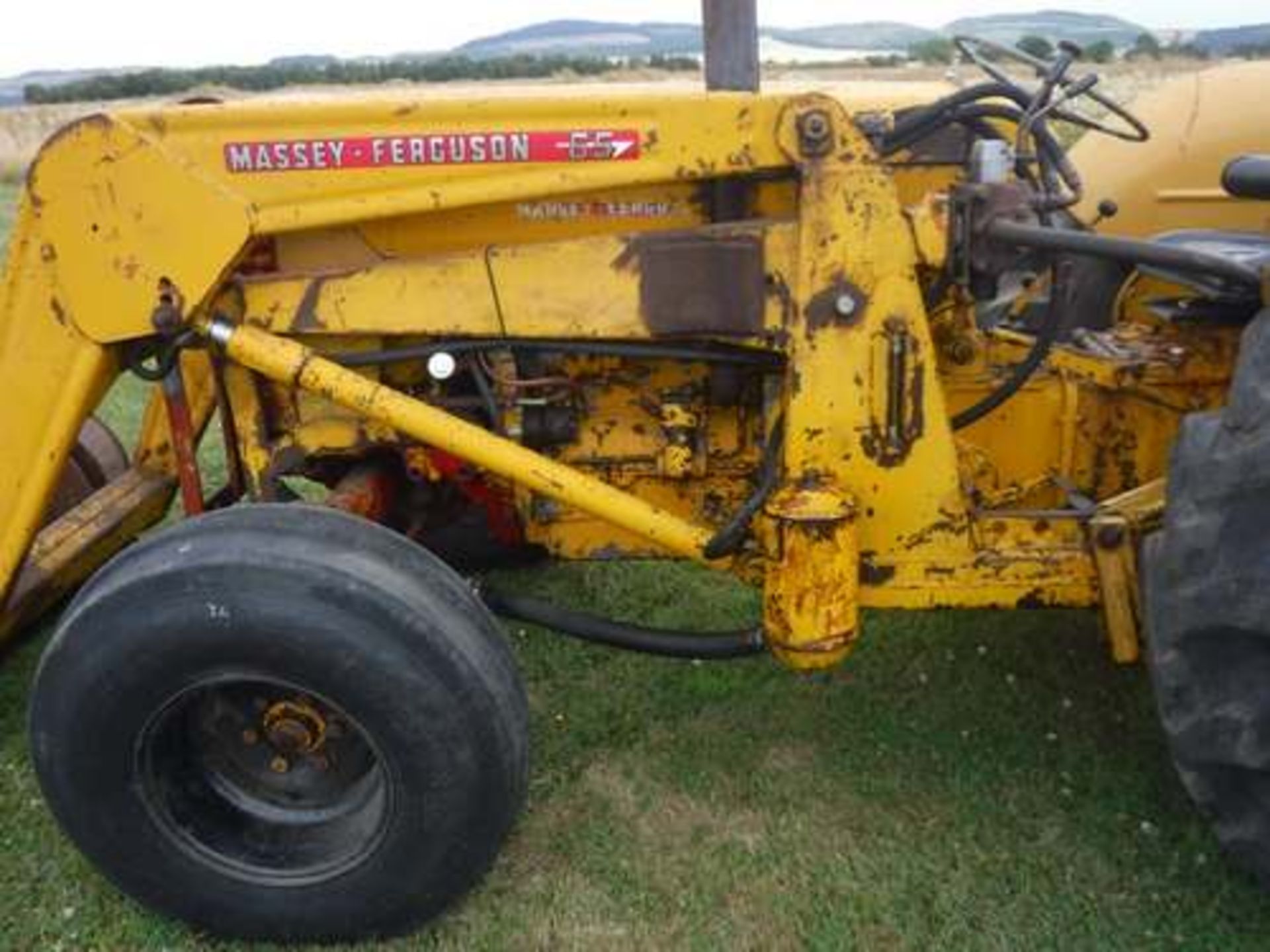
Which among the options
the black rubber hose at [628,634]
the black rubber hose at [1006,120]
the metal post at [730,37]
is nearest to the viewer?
the black rubber hose at [1006,120]

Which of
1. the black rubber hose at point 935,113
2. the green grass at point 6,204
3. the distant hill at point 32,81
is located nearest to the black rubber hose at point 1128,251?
the black rubber hose at point 935,113

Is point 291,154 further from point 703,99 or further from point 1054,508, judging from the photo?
point 1054,508

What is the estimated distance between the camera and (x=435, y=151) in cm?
296

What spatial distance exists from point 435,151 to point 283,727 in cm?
121

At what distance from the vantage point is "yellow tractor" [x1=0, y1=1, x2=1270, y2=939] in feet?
8.71

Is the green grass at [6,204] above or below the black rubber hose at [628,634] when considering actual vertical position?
below

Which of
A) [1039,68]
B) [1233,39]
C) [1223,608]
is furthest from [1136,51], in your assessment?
[1223,608]

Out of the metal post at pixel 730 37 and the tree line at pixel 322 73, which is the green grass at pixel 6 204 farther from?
the metal post at pixel 730 37

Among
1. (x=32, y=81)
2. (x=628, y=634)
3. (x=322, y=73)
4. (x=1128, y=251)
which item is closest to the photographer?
(x=1128, y=251)

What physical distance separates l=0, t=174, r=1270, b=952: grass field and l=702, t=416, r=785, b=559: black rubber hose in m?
0.68

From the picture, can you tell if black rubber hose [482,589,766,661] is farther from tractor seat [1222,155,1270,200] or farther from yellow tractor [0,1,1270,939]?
tractor seat [1222,155,1270,200]

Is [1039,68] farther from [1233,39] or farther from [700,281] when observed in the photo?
[1233,39]

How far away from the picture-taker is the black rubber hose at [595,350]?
3.06 meters

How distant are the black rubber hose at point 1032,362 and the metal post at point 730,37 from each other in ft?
4.89
